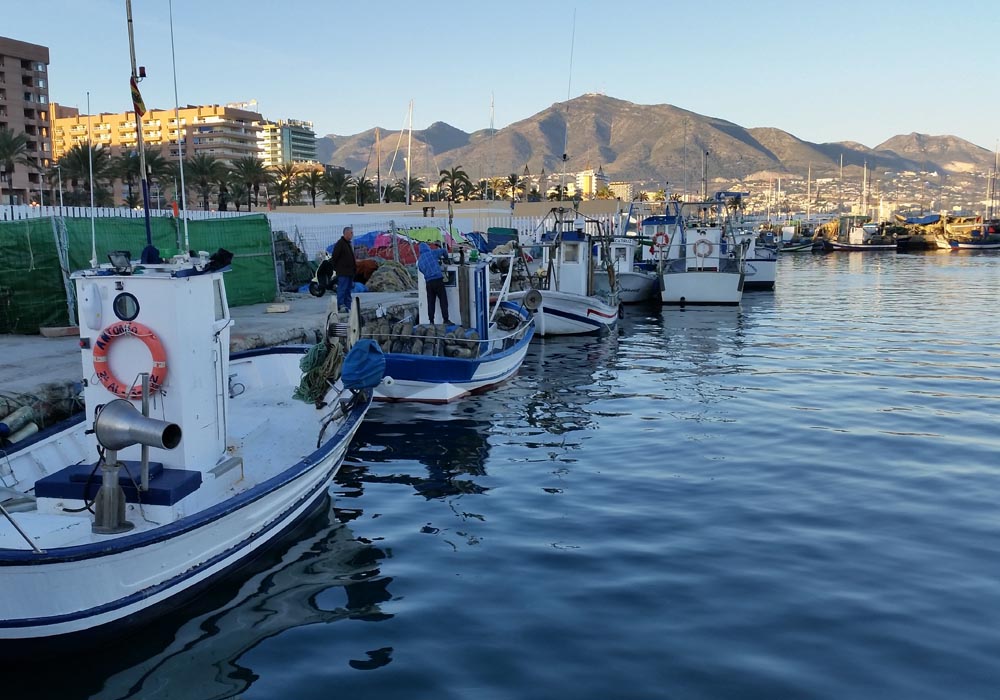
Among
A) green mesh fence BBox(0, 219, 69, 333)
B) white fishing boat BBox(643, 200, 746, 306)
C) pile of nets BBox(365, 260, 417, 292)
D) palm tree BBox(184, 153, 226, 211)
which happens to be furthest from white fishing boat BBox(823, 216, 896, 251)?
green mesh fence BBox(0, 219, 69, 333)

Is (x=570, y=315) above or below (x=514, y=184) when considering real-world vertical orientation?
below

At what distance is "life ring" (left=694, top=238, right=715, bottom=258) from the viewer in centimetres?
3278

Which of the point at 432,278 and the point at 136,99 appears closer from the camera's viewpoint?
the point at 136,99

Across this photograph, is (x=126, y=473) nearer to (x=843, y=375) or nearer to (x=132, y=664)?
(x=132, y=664)

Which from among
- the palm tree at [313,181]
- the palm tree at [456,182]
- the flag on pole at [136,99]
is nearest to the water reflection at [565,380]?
the flag on pole at [136,99]

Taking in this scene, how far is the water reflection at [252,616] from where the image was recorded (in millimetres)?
5758

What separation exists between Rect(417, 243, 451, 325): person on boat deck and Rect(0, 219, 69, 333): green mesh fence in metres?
6.83

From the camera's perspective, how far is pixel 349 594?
7.14 meters

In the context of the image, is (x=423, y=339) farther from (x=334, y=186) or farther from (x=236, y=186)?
(x=334, y=186)

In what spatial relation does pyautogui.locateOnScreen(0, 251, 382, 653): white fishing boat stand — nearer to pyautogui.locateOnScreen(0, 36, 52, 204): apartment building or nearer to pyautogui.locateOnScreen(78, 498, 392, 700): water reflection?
pyautogui.locateOnScreen(78, 498, 392, 700): water reflection

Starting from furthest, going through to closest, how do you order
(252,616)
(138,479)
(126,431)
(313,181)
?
(313,181) → (252,616) → (138,479) → (126,431)

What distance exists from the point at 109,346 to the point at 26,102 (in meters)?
107

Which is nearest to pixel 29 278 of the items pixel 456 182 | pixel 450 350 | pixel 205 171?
pixel 450 350

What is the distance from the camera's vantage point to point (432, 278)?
15.9m
